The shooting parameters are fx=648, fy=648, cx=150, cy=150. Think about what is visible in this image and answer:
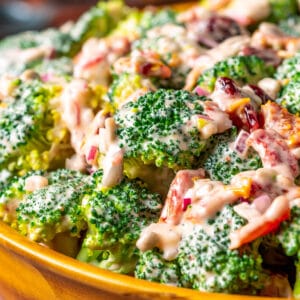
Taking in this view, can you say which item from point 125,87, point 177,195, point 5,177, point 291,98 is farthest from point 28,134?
point 291,98

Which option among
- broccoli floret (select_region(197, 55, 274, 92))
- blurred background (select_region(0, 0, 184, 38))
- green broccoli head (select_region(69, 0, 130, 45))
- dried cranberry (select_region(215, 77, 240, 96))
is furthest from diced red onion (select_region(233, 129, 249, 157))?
blurred background (select_region(0, 0, 184, 38))

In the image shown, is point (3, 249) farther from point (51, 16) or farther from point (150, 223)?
point (51, 16)

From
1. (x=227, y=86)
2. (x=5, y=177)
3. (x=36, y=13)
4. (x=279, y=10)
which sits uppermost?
(x=227, y=86)

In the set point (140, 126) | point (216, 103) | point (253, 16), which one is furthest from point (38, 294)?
point (253, 16)

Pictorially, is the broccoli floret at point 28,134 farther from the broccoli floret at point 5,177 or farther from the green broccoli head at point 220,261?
the green broccoli head at point 220,261

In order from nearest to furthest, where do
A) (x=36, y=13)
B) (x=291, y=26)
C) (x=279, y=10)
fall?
(x=291, y=26) < (x=279, y=10) < (x=36, y=13)

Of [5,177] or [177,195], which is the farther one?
[5,177]

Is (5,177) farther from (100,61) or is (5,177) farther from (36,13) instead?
(36,13)

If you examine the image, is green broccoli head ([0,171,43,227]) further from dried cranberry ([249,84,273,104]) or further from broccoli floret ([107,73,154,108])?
dried cranberry ([249,84,273,104])
